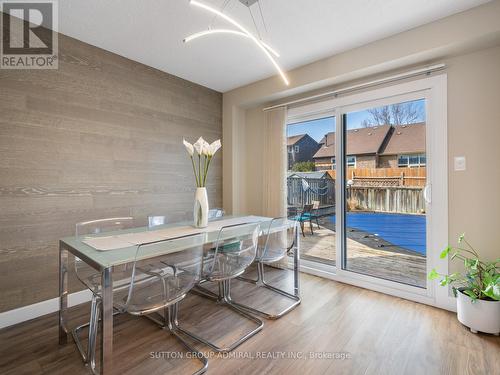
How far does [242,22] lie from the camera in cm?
223

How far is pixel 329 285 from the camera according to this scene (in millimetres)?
2887

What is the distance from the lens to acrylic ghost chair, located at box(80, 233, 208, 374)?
150 centimetres

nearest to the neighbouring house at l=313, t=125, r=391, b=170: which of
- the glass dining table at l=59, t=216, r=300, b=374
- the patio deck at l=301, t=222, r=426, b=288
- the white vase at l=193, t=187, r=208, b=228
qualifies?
the patio deck at l=301, t=222, r=426, b=288

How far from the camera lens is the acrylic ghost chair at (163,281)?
4.91 feet

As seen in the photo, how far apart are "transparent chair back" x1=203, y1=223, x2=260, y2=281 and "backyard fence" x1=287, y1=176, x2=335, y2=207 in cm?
140

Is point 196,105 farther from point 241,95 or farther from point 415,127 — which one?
point 415,127

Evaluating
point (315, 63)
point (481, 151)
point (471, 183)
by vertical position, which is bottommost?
point (471, 183)

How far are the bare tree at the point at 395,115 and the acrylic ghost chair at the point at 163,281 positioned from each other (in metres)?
2.32

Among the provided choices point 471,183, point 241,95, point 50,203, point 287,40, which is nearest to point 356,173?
point 471,183

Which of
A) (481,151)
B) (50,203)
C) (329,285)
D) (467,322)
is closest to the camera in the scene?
(467,322)

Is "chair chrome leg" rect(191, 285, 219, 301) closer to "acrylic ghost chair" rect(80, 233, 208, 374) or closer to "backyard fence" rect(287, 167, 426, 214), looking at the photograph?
"acrylic ghost chair" rect(80, 233, 208, 374)

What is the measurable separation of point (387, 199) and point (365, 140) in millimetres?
713

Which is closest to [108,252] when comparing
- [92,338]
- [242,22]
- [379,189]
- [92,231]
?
[92,338]

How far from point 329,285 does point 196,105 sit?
2889 mm
